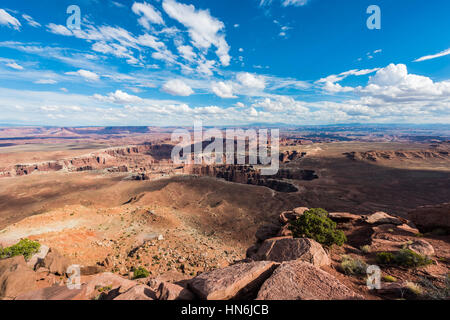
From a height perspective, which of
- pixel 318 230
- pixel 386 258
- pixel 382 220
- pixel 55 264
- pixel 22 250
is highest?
pixel 386 258

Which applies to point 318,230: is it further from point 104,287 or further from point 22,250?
point 22,250

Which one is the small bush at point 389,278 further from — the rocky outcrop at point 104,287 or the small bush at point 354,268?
the rocky outcrop at point 104,287

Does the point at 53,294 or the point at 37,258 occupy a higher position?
the point at 53,294

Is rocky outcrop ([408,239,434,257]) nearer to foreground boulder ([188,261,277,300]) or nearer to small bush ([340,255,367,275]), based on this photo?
small bush ([340,255,367,275])

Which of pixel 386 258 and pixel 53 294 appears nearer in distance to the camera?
pixel 53 294

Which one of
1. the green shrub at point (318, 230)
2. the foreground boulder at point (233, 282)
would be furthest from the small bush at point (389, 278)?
the foreground boulder at point (233, 282)

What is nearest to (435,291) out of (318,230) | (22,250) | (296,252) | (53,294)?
(296,252)

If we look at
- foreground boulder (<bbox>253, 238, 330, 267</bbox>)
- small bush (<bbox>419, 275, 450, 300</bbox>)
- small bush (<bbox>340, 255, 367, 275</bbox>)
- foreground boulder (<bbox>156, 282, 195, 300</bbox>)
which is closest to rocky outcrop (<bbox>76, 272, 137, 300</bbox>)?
foreground boulder (<bbox>156, 282, 195, 300</bbox>)
